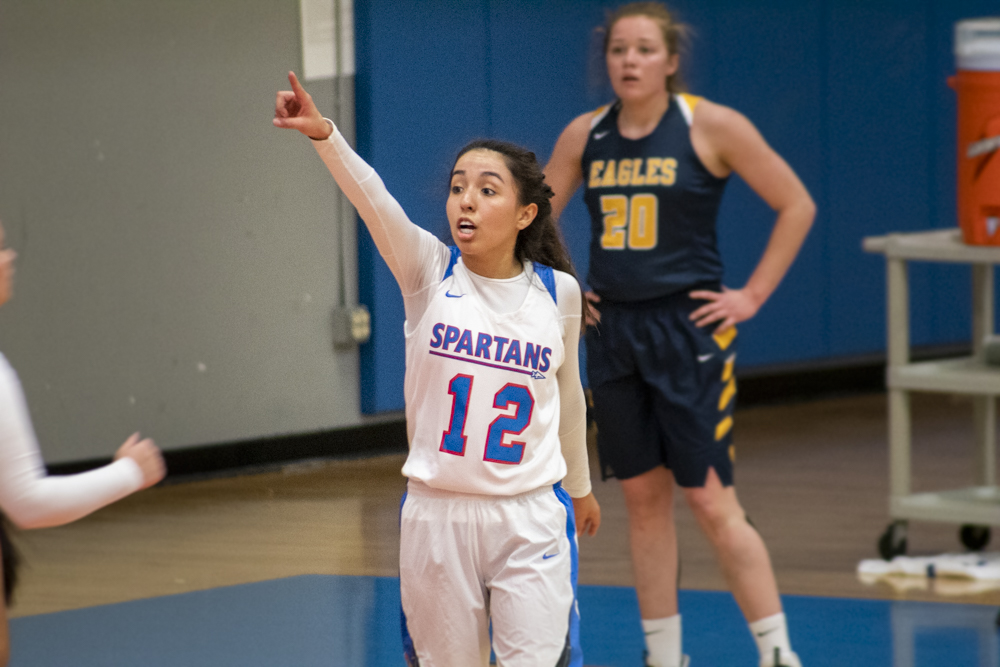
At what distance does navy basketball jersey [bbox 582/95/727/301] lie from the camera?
12.9ft

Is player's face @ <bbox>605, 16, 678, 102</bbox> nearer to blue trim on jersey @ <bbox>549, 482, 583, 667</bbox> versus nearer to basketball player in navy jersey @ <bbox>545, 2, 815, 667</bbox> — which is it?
basketball player in navy jersey @ <bbox>545, 2, 815, 667</bbox>

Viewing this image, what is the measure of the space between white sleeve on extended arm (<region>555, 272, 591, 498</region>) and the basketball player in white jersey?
37 millimetres

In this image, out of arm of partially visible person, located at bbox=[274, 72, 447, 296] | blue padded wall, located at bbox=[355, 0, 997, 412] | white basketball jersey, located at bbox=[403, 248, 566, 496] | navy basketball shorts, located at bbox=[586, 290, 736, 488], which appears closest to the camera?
arm of partially visible person, located at bbox=[274, 72, 447, 296]

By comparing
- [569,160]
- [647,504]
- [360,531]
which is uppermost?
[569,160]

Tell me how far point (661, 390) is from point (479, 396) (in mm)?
1171

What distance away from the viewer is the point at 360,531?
6051 mm

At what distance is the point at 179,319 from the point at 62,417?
0.70 metres

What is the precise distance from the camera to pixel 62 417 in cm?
669

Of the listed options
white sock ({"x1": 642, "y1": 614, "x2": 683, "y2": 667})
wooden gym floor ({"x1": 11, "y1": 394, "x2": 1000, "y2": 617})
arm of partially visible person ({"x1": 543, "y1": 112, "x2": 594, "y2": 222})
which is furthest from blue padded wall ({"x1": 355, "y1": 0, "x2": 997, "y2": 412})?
white sock ({"x1": 642, "y1": 614, "x2": 683, "y2": 667})

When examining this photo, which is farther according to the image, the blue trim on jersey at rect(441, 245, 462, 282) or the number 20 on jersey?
the number 20 on jersey

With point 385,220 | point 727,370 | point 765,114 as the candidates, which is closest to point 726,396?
point 727,370

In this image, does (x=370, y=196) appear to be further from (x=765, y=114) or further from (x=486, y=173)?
(x=765, y=114)

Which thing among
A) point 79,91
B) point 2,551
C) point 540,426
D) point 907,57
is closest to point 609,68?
point 540,426

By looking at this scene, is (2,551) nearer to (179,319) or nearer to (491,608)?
(491,608)
